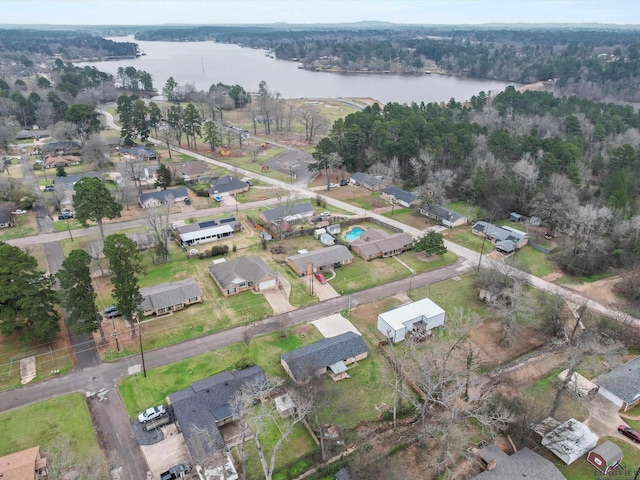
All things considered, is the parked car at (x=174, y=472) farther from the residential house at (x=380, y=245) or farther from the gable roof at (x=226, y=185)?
the gable roof at (x=226, y=185)

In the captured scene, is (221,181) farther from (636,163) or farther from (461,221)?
(636,163)

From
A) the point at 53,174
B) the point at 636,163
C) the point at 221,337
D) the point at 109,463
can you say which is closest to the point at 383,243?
the point at 221,337

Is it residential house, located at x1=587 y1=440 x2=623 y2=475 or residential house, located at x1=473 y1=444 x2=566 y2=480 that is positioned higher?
residential house, located at x1=473 y1=444 x2=566 y2=480

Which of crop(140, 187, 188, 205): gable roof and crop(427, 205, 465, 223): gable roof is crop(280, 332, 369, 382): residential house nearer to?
crop(427, 205, 465, 223): gable roof

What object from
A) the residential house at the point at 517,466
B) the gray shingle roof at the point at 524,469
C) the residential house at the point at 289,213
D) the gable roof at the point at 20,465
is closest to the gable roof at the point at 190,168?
the residential house at the point at 289,213

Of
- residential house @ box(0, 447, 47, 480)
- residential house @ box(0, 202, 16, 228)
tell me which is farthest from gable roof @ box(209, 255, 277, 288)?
residential house @ box(0, 202, 16, 228)

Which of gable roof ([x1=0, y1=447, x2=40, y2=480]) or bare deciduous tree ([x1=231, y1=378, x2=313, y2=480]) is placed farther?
bare deciduous tree ([x1=231, y1=378, x2=313, y2=480])

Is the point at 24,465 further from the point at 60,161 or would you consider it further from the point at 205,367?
the point at 60,161

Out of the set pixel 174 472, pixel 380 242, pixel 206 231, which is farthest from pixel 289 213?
pixel 174 472
